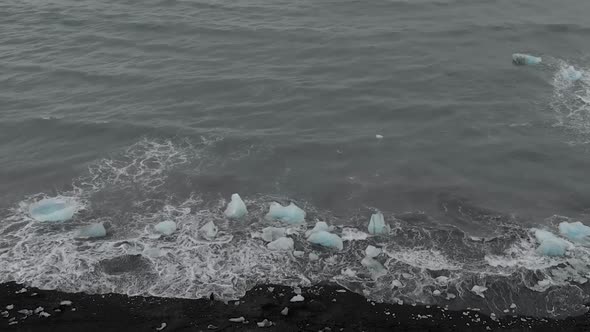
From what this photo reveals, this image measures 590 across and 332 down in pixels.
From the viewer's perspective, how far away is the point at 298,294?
1634cm

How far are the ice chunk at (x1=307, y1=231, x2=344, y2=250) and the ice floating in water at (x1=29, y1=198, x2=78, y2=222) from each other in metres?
8.53

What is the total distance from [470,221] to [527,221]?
6.24 ft

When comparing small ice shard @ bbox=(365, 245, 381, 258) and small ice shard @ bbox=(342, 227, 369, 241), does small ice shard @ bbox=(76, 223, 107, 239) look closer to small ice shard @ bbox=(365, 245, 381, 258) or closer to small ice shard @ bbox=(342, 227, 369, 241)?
small ice shard @ bbox=(342, 227, 369, 241)

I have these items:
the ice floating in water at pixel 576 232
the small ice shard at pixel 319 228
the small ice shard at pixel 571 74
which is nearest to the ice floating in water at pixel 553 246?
the ice floating in water at pixel 576 232

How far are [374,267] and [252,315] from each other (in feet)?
13.5

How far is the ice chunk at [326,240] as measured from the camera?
18344mm

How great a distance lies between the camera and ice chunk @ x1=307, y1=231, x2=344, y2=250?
1834cm

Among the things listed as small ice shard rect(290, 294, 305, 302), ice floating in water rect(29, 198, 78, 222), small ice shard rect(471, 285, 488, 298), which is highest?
ice floating in water rect(29, 198, 78, 222)

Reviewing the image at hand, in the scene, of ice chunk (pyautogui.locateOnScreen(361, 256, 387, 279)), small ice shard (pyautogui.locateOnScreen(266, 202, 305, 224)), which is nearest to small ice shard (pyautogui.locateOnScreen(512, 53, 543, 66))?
small ice shard (pyautogui.locateOnScreen(266, 202, 305, 224))

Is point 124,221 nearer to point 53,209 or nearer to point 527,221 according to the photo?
point 53,209

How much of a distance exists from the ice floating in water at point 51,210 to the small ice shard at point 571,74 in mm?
A: 22668

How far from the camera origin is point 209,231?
1908 centimetres

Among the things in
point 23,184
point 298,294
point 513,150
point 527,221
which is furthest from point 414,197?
point 23,184

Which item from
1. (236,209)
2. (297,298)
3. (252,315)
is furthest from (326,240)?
(252,315)
